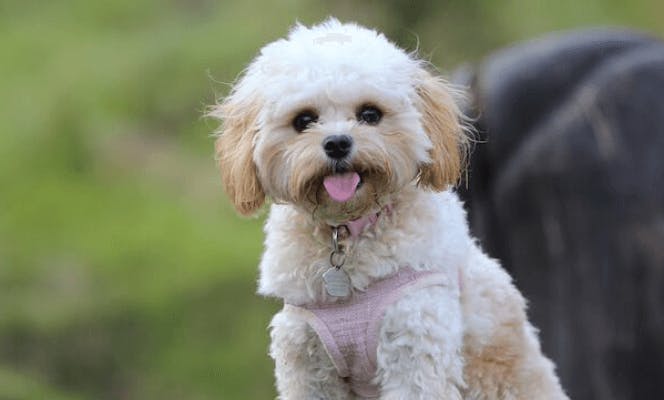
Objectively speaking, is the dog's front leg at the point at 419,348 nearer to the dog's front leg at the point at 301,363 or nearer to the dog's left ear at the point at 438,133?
the dog's front leg at the point at 301,363

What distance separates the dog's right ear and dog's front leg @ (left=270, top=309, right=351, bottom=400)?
1.13ft

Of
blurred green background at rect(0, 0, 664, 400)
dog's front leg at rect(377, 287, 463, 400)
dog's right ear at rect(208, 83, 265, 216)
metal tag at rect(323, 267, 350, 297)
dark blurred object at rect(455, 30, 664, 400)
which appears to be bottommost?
dog's front leg at rect(377, 287, 463, 400)

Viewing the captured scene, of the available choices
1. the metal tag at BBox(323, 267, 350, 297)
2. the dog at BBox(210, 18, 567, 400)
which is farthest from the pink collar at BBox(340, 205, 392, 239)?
the metal tag at BBox(323, 267, 350, 297)

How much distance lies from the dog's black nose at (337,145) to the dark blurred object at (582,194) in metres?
2.97

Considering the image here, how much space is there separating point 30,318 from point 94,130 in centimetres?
162

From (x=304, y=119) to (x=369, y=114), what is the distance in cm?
18

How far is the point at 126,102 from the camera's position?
11.0 metres

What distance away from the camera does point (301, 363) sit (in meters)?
4.06

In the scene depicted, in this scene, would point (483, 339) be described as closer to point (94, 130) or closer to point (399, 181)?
point (399, 181)

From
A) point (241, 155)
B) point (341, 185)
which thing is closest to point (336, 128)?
point (341, 185)

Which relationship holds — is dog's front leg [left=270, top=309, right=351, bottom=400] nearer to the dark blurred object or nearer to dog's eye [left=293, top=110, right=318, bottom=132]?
dog's eye [left=293, top=110, right=318, bottom=132]

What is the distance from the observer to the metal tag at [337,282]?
3.95 m

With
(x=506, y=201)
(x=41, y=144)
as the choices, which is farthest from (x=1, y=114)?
(x=506, y=201)

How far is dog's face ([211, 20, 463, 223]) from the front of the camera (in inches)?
148
